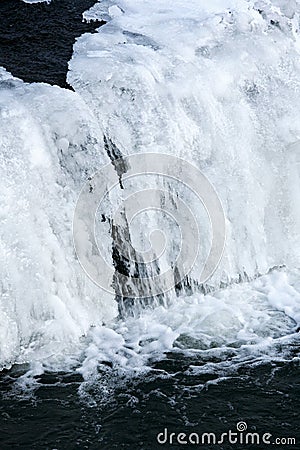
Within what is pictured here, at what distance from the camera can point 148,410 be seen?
21.8ft

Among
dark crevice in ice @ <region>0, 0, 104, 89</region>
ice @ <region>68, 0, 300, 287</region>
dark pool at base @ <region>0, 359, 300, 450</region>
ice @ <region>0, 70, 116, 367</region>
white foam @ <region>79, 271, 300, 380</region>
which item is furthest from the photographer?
dark crevice in ice @ <region>0, 0, 104, 89</region>

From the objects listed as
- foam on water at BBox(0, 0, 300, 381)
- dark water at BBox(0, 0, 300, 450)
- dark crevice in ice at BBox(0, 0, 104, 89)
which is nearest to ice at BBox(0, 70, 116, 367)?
foam on water at BBox(0, 0, 300, 381)

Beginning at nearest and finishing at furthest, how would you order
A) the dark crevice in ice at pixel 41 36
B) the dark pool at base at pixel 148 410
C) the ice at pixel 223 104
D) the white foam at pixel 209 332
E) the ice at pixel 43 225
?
the dark pool at base at pixel 148 410, the white foam at pixel 209 332, the ice at pixel 43 225, the ice at pixel 223 104, the dark crevice in ice at pixel 41 36

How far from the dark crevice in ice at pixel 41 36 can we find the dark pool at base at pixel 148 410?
423 cm

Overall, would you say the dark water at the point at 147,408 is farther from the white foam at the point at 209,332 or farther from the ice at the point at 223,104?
the ice at the point at 223,104

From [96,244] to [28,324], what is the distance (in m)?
1.28

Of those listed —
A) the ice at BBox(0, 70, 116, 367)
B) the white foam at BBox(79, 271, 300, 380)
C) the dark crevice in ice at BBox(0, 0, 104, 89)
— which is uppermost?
the dark crevice in ice at BBox(0, 0, 104, 89)

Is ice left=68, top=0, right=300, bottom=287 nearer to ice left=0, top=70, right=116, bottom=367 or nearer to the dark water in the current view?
ice left=0, top=70, right=116, bottom=367

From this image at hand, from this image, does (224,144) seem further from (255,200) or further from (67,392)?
(67,392)

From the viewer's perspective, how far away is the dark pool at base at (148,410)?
20.6 ft

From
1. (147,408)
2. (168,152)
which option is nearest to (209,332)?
(147,408)

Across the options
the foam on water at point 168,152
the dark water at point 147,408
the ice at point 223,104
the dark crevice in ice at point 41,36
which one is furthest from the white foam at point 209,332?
the dark crevice in ice at point 41,36

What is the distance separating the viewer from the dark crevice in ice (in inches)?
394

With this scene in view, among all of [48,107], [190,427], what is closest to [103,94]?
Result: [48,107]
